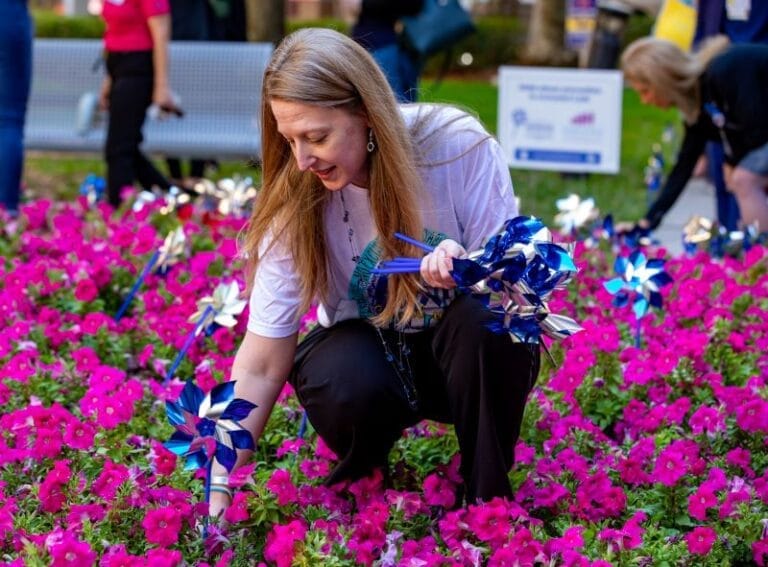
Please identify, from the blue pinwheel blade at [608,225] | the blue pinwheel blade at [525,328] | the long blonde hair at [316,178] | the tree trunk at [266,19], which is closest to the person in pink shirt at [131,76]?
the blue pinwheel blade at [608,225]

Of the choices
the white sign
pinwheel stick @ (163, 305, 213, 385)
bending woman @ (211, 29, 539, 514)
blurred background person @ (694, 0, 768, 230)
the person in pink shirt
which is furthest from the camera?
the white sign

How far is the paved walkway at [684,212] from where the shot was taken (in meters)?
7.08

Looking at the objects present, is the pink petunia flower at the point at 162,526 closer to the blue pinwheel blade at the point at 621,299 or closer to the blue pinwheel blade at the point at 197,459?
the blue pinwheel blade at the point at 197,459

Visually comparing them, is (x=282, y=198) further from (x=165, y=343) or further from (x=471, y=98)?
(x=471, y=98)

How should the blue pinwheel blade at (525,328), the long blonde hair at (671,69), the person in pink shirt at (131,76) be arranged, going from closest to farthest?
the blue pinwheel blade at (525,328) < the long blonde hair at (671,69) < the person in pink shirt at (131,76)

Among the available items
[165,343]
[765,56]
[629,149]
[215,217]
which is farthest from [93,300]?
[629,149]

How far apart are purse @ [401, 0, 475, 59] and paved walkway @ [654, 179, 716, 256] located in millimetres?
1684

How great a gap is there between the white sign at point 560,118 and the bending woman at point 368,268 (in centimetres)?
478

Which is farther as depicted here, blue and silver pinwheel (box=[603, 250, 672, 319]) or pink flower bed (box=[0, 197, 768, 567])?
blue and silver pinwheel (box=[603, 250, 672, 319])

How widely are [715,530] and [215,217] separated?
135 inches

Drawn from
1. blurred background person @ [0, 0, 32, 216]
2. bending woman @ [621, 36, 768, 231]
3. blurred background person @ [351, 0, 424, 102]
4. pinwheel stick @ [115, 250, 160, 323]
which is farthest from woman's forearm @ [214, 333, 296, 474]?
blurred background person @ [351, 0, 424, 102]

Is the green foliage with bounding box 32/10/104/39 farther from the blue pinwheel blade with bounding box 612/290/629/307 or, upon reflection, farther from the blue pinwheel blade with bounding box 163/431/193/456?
the blue pinwheel blade with bounding box 163/431/193/456

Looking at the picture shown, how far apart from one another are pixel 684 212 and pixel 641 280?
4386 mm

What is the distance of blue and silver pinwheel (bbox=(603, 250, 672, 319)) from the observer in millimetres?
3914
